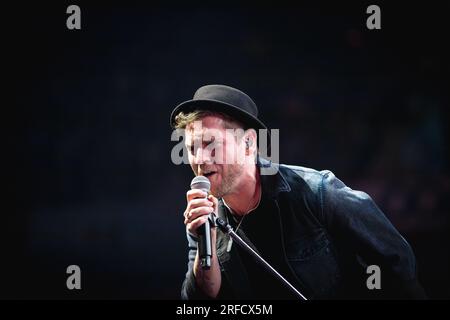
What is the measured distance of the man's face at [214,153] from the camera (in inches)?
78.4

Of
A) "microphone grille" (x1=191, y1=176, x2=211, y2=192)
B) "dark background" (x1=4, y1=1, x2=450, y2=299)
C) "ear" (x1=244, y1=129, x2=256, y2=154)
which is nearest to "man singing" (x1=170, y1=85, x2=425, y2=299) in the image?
"ear" (x1=244, y1=129, x2=256, y2=154)

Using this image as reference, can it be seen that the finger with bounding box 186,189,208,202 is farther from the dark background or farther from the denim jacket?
the dark background

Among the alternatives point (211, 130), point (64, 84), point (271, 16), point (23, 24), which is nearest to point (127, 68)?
point (64, 84)

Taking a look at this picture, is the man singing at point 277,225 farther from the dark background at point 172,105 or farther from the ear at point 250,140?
the dark background at point 172,105

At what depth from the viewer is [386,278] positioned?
1.97 metres

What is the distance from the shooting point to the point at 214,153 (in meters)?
2.01

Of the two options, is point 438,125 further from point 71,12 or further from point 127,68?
point 71,12

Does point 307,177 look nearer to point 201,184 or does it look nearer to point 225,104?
point 225,104

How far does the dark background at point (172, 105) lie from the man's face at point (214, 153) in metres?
2.87

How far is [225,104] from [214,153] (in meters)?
0.19

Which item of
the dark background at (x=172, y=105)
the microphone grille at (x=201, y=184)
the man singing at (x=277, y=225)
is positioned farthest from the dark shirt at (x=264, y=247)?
the dark background at (x=172, y=105)

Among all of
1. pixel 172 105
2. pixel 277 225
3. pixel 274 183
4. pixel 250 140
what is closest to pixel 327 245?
pixel 277 225

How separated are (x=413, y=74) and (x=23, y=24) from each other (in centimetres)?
384

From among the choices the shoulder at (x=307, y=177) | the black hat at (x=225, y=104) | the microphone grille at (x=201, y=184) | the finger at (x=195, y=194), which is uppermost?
the black hat at (x=225, y=104)
